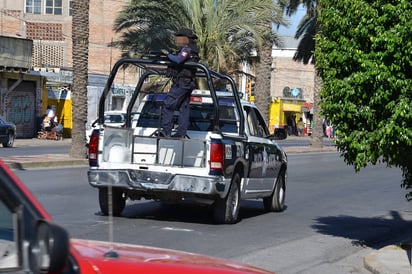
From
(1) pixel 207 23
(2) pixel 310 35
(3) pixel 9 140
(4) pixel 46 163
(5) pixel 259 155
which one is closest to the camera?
(5) pixel 259 155

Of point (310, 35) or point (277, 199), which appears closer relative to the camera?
point (277, 199)

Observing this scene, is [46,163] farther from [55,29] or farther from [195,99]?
[55,29]

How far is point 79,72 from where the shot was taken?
90.7ft

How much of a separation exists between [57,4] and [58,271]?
65.1m

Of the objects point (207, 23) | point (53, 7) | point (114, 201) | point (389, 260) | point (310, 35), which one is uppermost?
point (53, 7)

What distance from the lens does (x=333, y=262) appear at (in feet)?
36.0

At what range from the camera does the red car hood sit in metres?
3.28

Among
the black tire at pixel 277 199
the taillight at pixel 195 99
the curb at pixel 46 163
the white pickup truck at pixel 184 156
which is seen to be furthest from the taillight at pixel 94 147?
the curb at pixel 46 163

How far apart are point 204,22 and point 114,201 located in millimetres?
19326

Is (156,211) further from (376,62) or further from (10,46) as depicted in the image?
(10,46)

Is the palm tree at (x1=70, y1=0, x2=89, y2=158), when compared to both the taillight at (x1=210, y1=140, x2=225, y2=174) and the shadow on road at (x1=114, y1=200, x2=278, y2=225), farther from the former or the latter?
the taillight at (x1=210, y1=140, x2=225, y2=174)

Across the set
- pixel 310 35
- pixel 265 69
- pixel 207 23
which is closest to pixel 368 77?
pixel 207 23

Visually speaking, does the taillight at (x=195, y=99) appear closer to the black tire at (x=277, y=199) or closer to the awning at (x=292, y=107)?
the black tire at (x=277, y=199)

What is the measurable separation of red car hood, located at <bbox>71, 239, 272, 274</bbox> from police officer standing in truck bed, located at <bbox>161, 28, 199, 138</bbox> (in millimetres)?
9267
